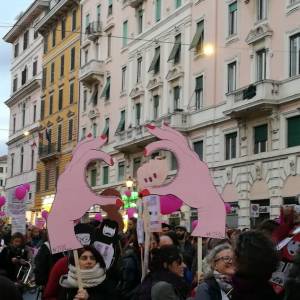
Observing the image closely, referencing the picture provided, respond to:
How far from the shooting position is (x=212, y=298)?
447 cm

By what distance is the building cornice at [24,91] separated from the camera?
54175 mm

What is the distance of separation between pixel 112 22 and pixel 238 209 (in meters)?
17.5

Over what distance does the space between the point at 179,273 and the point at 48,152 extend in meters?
44.6

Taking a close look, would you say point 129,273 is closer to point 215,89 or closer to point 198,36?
point 215,89

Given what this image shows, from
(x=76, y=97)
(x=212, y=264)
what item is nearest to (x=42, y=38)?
(x=76, y=97)

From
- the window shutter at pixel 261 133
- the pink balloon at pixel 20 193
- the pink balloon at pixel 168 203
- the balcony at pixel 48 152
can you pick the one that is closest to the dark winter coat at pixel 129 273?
the pink balloon at pixel 168 203

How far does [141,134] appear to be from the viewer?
3388cm

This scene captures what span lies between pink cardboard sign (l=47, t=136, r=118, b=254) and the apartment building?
3829 cm

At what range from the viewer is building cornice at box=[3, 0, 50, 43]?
51875mm

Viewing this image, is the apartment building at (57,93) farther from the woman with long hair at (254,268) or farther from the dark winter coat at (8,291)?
the dark winter coat at (8,291)

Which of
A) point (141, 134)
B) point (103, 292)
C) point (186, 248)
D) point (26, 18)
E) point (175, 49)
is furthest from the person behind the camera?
point (26, 18)

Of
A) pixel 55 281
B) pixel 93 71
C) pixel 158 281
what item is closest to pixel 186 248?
pixel 55 281

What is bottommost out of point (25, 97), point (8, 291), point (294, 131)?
point (8, 291)

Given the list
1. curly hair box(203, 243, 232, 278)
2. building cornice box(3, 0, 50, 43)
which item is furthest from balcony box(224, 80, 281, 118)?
building cornice box(3, 0, 50, 43)
